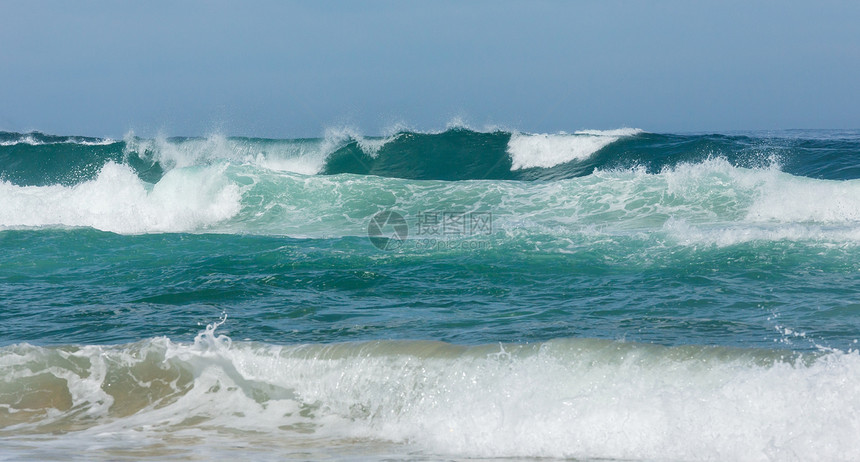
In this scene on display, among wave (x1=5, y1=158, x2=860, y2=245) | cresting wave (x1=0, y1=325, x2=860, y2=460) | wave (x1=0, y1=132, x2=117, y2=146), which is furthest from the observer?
wave (x1=0, y1=132, x2=117, y2=146)

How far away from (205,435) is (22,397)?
5.70 ft

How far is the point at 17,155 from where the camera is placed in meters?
25.0

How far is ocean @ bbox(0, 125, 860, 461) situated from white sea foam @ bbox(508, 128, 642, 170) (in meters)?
7.38

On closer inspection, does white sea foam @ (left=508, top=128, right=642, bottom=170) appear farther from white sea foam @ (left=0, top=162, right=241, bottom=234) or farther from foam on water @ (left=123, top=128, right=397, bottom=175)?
white sea foam @ (left=0, top=162, right=241, bottom=234)

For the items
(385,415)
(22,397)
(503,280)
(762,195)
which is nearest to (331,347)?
(385,415)

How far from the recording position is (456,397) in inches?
198

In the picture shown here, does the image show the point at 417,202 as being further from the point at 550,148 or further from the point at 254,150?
the point at 254,150

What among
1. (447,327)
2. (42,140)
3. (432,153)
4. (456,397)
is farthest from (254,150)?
(456,397)

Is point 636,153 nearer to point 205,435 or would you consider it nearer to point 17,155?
point 205,435

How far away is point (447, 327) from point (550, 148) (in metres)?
17.0

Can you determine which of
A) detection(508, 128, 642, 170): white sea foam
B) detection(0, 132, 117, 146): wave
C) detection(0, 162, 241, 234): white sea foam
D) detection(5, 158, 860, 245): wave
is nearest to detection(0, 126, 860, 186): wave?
detection(508, 128, 642, 170): white sea foam

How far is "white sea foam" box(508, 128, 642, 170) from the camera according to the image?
22312 mm

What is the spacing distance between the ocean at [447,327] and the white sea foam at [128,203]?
107mm

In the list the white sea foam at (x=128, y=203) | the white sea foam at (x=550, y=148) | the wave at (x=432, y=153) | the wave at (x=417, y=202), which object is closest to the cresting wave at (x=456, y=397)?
the wave at (x=417, y=202)
